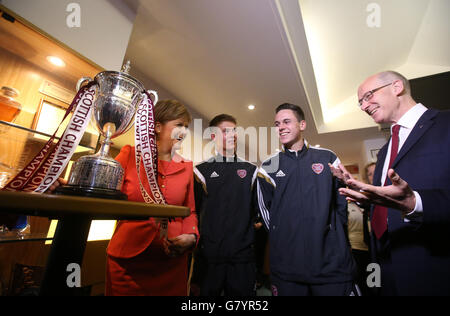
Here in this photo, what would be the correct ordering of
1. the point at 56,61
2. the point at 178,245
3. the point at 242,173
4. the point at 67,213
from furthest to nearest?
the point at 242,173 < the point at 56,61 < the point at 178,245 < the point at 67,213

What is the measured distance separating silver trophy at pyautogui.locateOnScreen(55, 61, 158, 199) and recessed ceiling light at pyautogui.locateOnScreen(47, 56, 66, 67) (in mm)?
630

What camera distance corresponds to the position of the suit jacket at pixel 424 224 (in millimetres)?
723

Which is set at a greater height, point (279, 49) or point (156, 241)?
point (279, 49)

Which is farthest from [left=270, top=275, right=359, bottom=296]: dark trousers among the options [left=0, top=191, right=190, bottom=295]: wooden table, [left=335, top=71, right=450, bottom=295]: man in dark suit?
[left=0, top=191, right=190, bottom=295]: wooden table

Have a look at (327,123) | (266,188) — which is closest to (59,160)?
(266,188)

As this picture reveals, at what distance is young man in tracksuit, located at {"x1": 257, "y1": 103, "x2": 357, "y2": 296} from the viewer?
1.02 metres

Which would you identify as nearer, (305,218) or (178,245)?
(178,245)

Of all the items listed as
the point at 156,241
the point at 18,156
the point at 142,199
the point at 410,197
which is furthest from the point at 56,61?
the point at 410,197

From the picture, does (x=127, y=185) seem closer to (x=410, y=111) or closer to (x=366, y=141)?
(x=410, y=111)

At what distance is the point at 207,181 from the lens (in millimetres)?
1513

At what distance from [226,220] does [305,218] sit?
519 mm

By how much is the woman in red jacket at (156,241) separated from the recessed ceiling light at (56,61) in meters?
0.63

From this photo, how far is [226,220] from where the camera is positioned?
135 centimetres

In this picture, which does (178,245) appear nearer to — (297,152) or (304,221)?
(304,221)
